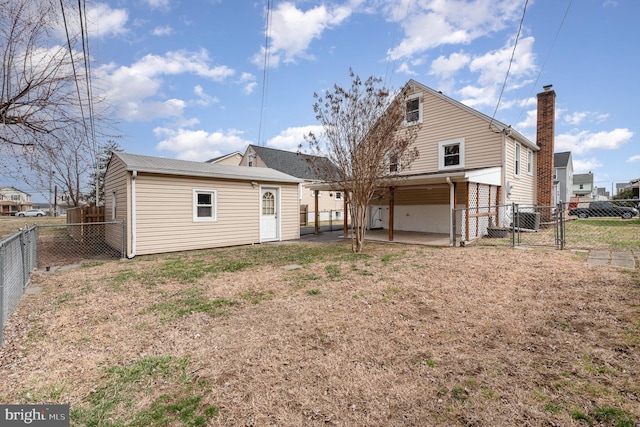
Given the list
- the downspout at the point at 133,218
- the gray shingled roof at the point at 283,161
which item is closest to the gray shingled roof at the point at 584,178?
the gray shingled roof at the point at 283,161

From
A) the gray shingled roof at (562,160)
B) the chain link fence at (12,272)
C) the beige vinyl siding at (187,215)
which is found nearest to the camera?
the chain link fence at (12,272)

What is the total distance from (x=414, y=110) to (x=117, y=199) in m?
13.1

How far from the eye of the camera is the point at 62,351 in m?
3.33

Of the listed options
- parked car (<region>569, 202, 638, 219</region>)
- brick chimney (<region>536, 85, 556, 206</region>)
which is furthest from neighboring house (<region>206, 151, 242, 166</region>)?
parked car (<region>569, 202, 638, 219</region>)

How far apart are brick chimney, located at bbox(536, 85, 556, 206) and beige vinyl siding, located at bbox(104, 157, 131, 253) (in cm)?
1801

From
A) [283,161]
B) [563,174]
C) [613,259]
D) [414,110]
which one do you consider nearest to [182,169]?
[414,110]

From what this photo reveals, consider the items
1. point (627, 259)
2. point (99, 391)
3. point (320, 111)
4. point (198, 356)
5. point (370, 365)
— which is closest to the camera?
point (99, 391)

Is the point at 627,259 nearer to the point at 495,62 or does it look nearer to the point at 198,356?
the point at 495,62

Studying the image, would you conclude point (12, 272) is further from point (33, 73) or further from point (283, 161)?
point (283, 161)

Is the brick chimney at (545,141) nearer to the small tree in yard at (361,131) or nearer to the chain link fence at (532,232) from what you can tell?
the chain link fence at (532,232)

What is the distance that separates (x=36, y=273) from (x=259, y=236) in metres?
6.53

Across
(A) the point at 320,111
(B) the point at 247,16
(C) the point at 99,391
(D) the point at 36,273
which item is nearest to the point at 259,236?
(A) the point at 320,111

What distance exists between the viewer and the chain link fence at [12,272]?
12.1ft

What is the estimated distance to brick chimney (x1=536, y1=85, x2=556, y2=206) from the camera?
47.5 ft
